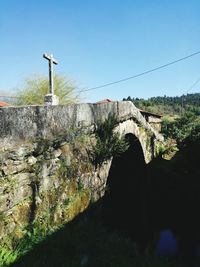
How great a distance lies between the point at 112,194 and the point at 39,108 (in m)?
6.28

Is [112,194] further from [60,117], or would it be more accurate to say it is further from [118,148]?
[60,117]

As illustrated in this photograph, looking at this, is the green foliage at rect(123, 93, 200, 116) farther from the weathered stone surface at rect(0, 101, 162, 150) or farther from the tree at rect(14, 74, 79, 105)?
the weathered stone surface at rect(0, 101, 162, 150)

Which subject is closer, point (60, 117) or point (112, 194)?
point (60, 117)

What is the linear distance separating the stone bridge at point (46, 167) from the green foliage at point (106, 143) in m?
0.13

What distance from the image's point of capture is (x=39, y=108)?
15.1 feet

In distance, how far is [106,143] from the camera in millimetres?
6383

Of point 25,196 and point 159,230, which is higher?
point 25,196

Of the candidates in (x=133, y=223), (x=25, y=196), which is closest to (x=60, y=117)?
(x=25, y=196)

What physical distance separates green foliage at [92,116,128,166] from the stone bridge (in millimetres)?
129

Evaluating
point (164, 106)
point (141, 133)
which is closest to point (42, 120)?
point (141, 133)

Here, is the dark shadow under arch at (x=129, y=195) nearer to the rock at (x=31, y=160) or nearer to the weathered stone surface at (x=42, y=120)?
the weathered stone surface at (x=42, y=120)

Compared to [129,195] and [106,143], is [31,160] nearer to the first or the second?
[106,143]

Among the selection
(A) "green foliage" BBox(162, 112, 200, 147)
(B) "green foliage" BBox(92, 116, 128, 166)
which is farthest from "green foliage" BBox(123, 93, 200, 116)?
(B) "green foliage" BBox(92, 116, 128, 166)

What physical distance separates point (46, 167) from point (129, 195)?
22.4ft
